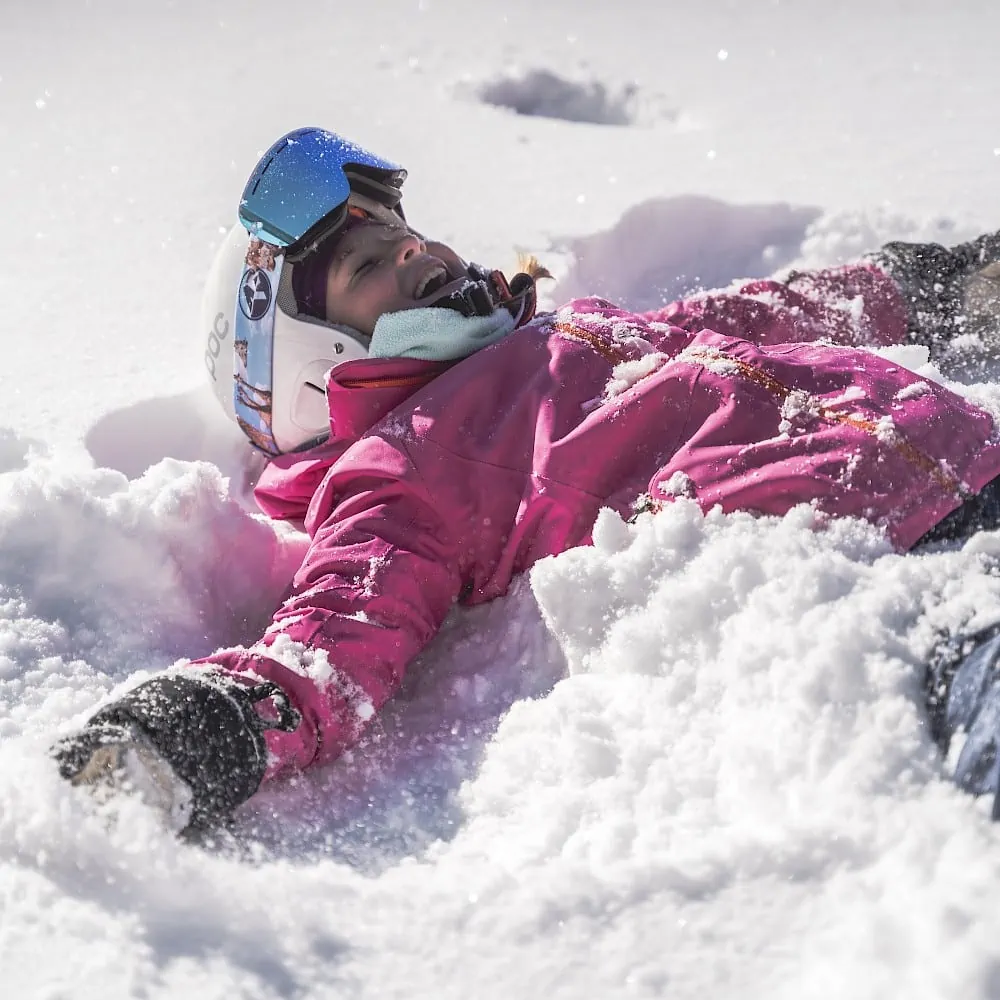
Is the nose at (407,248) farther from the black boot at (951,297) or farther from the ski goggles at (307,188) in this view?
the black boot at (951,297)

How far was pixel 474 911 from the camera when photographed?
1034 mm

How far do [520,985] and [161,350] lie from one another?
1.75 m

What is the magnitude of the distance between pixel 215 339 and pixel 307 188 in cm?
32

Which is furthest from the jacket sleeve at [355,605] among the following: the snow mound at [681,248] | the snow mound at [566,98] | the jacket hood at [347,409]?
the snow mound at [566,98]

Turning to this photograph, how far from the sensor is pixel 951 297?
2.25m

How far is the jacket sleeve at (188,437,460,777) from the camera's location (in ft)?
4.42

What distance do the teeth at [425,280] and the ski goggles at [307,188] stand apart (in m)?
0.18

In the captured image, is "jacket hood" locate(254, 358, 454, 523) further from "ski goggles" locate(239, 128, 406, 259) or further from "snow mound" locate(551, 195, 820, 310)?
"snow mound" locate(551, 195, 820, 310)

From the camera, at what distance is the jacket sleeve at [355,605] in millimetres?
1347

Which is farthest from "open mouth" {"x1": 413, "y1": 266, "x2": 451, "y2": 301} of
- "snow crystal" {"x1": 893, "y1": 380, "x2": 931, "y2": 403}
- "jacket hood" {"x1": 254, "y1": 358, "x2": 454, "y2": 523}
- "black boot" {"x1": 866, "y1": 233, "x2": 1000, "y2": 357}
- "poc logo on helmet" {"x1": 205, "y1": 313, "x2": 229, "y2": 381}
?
"black boot" {"x1": 866, "y1": 233, "x2": 1000, "y2": 357}

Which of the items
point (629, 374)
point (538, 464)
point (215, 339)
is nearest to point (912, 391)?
point (629, 374)

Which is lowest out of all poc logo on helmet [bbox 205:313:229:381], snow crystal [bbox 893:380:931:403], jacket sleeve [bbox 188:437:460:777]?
jacket sleeve [bbox 188:437:460:777]

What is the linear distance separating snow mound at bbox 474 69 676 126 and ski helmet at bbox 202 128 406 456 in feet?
5.43

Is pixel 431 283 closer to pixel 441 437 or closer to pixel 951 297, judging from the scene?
pixel 441 437
